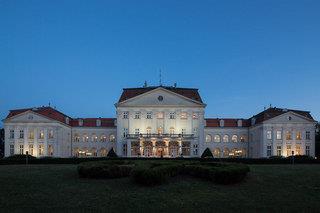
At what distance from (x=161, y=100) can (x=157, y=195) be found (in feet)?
188

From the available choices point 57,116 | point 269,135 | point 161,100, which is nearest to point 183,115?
point 161,100

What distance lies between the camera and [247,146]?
8869 centimetres

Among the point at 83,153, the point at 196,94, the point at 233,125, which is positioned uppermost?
the point at 196,94

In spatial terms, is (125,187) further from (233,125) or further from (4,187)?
(233,125)

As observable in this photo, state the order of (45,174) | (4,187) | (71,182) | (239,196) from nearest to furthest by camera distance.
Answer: (239,196) → (4,187) → (71,182) → (45,174)

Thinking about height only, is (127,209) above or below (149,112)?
below

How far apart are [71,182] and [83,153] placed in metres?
61.1

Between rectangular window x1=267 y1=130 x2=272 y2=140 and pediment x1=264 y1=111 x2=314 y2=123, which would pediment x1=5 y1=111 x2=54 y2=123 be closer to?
rectangular window x1=267 y1=130 x2=272 y2=140

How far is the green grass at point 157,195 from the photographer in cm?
2130

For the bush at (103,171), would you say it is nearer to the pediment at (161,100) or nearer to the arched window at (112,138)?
the pediment at (161,100)

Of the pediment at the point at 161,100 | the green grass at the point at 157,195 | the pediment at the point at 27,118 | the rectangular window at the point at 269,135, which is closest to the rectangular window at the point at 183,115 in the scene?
the pediment at the point at 161,100

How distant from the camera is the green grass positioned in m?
21.3

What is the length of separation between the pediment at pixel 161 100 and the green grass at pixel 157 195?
50.4 m

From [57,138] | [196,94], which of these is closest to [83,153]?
[57,138]
